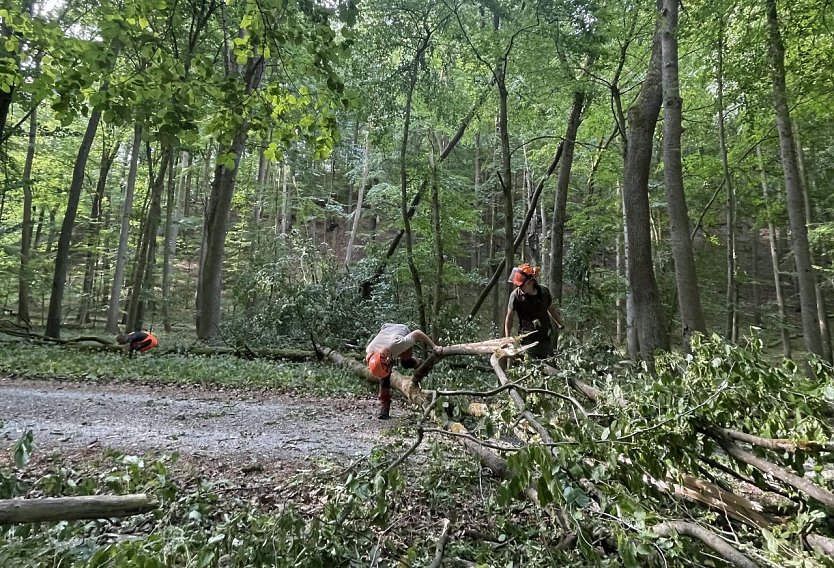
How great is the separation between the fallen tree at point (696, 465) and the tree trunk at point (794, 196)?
22.3ft

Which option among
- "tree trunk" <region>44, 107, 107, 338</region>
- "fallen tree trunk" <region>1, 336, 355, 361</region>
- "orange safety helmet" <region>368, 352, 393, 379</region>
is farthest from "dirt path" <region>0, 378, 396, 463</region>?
"tree trunk" <region>44, 107, 107, 338</region>

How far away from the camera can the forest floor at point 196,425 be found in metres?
4.39

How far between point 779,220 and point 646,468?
17038 millimetres

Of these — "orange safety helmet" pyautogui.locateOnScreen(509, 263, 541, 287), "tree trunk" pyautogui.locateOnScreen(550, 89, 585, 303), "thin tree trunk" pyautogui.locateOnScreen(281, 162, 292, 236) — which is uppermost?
"thin tree trunk" pyautogui.locateOnScreen(281, 162, 292, 236)

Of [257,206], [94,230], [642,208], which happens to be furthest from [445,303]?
[94,230]

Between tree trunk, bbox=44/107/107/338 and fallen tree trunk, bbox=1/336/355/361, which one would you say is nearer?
fallen tree trunk, bbox=1/336/355/361

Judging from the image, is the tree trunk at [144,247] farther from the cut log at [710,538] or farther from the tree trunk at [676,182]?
the cut log at [710,538]

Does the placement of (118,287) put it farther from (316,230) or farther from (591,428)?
(316,230)

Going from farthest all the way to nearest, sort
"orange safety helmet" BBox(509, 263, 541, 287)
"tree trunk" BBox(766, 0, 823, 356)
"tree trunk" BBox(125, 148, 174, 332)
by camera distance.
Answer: "tree trunk" BBox(125, 148, 174, 332)
"tree trunk" BBox(766, 0, 823, 356)
"orange safety helmet" BBox(509, 263, 541, 287)

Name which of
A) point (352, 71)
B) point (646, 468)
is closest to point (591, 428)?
point (646, 468)

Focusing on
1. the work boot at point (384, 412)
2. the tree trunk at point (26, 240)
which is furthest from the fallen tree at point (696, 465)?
the tree trunk at point (26, 240)

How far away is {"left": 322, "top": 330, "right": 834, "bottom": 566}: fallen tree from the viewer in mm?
2047

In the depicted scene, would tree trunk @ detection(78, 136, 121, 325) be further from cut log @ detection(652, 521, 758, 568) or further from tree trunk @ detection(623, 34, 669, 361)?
cut log @ detection(652, 521, 758, 568)

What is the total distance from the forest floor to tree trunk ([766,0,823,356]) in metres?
7.72
